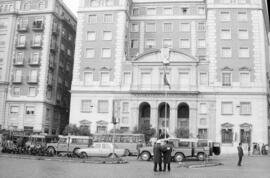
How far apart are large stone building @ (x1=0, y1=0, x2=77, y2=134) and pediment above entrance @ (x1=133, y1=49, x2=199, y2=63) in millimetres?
16970

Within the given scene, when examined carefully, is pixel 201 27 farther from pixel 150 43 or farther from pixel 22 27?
pixel 22 27

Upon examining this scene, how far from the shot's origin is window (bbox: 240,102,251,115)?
6309 cm

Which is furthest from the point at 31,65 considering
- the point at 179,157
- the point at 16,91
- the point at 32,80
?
the point at 179,157

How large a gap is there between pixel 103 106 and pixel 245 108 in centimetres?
2480

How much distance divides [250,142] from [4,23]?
50.5 metres

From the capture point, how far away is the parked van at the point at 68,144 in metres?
45.7

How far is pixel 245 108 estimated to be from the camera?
63438 mm

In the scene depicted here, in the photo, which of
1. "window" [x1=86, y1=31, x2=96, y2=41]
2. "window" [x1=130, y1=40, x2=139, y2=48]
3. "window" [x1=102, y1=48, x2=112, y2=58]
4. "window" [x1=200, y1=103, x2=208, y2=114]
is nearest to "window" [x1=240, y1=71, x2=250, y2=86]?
"window" [x1=200, y1=103, x2=208, y2=114]

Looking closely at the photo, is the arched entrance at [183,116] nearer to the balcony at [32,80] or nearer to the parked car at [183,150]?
the balcony at [32,80]

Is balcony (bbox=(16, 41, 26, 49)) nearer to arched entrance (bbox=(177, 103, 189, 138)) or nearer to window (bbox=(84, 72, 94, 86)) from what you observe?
window (bbox=(84, 72, 94, 86))

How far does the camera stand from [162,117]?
67.7 meters

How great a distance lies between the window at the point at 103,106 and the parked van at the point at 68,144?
18.0 metres

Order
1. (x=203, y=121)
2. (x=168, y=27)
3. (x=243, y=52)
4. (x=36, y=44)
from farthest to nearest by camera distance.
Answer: (x=168, y=27)
(x=36, y=44)
(x=243, y=52)
(x=203, y=121)

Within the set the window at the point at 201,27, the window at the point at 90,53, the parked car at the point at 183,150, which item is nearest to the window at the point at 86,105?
the window at the point at 90,53
